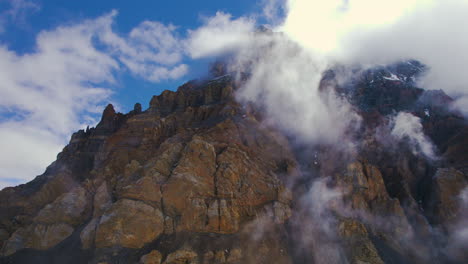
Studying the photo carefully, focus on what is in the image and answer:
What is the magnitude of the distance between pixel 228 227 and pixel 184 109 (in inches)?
2110

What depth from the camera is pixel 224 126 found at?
9688cm

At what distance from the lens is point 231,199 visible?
77500 millimetres

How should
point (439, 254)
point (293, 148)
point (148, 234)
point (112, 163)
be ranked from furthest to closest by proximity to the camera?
Answer: point (293, 148)
point (112, 163)
point (439, 254)
point (148, 234)

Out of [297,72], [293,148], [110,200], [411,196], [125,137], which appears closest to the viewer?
[110,200]

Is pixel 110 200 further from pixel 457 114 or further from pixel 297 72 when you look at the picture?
pixel 457 114

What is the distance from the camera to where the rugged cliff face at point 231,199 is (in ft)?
228

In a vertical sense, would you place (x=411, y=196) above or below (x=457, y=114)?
below

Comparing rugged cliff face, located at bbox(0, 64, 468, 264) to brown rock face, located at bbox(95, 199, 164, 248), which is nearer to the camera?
brown rock face, located at bbox(95, 199, 164, 248)

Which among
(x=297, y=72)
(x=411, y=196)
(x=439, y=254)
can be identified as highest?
(x=297, y=72)

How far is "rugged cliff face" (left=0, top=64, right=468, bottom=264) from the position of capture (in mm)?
69625

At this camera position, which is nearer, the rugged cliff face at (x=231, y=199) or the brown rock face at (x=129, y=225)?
the brown rock face at (x=129, y=225)

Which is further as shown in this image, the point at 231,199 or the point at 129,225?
the point at 231,199

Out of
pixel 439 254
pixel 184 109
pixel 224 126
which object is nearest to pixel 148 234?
pixel 224 126

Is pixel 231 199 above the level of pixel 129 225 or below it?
above
